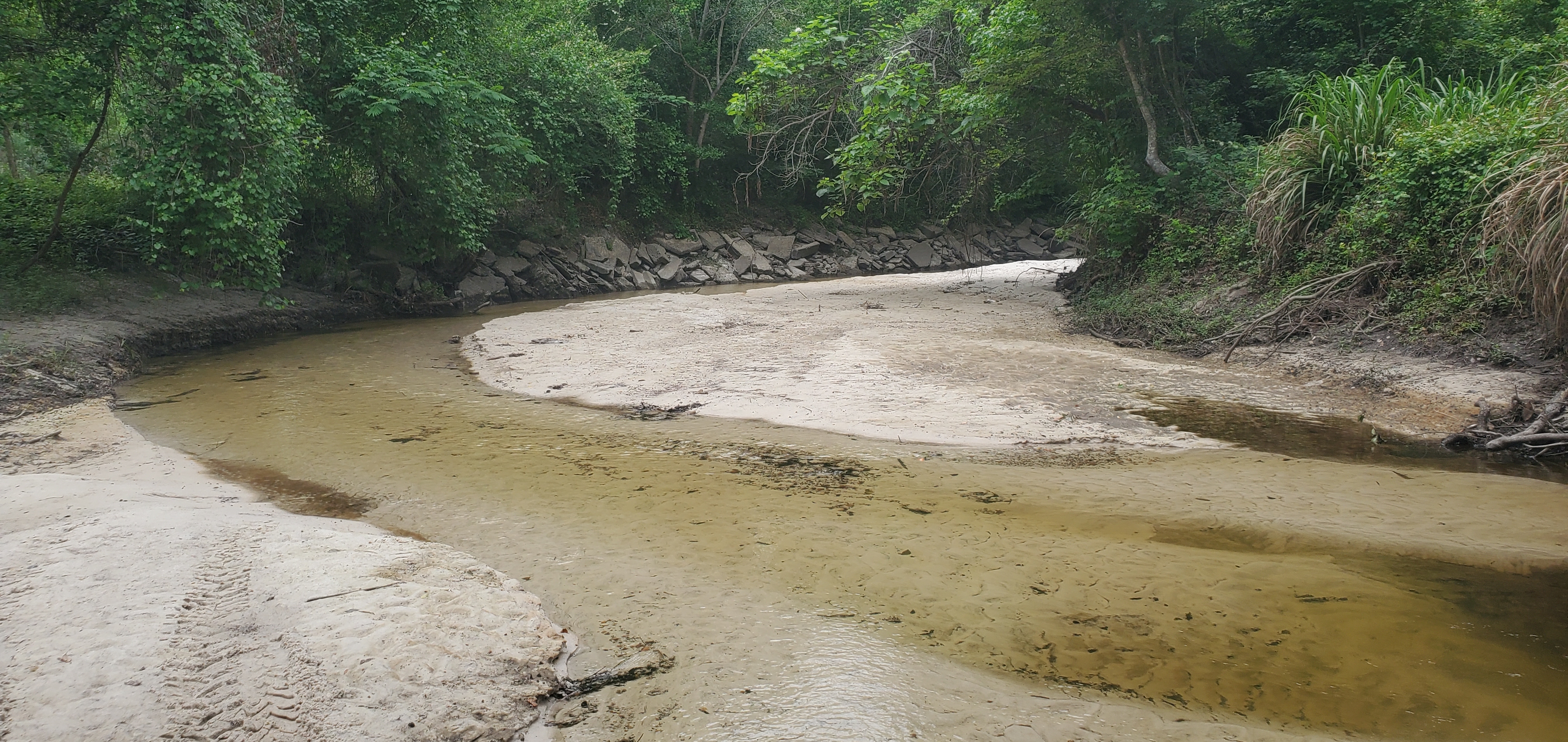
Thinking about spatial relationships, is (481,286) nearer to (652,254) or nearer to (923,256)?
(652,254)

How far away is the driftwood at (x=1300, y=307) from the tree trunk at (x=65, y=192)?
41.0 ft

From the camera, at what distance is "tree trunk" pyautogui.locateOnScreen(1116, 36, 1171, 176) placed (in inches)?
433

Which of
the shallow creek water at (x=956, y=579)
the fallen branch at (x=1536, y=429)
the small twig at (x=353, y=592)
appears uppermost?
the small twig at (x=353, y=592)

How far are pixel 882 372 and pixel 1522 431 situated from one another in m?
4.42

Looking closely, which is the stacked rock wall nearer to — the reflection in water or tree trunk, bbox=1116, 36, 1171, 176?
tree trunk, bbox=1116, 36, 1171, 176

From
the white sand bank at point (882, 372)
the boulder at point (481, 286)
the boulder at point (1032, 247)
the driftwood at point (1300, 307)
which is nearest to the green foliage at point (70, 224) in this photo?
the white sand bank at point (882, 372)

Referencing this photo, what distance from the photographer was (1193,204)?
35.7 ft

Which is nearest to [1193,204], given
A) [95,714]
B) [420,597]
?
[420,597]

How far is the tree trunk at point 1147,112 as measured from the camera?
11.0 meters

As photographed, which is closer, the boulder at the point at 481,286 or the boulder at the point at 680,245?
the boulder at the point at 481,286

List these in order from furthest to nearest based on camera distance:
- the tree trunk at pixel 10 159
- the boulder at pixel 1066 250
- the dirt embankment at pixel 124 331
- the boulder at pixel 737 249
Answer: the boulder at pixel 1066 250, the boulder at pixel 737 249, the tree trunk at pixel 10 159, the dirt embankment at pixel 124 331

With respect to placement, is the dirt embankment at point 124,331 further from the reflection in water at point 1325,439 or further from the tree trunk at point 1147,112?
the tree trunk at point 1147,112

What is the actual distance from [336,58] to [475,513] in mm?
9845

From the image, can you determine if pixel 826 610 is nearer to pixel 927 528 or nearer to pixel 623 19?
pixel 927 528
